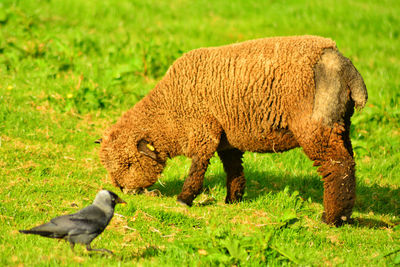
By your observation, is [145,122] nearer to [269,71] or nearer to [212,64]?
[212,64]

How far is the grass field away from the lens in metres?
5.01

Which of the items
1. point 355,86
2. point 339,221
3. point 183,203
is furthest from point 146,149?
point 355,86

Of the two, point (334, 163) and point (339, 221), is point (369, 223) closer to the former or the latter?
point (339, 221)

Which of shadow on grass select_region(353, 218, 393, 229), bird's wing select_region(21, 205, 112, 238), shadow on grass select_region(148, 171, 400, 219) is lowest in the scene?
shadow on grass select_region(148, 171, 400, 219)

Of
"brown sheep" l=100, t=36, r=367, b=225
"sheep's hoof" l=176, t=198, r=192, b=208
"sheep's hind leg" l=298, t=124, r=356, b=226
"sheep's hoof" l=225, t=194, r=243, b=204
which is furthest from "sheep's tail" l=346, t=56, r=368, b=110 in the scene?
"sheep's hoof" l=176, t=198, r=192, b=208

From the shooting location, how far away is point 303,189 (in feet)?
24.9

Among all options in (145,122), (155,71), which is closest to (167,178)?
(145,122)

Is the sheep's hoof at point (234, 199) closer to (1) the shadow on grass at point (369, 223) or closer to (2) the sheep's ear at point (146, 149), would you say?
(2) the sheep's ear at point (146, 149)

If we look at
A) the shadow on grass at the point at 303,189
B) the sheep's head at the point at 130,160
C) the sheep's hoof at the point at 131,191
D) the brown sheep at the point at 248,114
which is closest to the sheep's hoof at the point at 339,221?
the brown sheep at the point at 248,114

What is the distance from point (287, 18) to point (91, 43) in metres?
5.51

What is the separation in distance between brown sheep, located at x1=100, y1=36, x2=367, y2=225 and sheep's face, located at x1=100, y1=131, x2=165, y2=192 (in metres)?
0.01

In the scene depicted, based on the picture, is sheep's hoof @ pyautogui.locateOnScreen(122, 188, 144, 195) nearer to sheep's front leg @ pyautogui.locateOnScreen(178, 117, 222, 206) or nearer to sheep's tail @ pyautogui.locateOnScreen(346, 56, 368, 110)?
sheep's front leg @ pyautogui.locateOnScreen(178, 117, 222, 206)

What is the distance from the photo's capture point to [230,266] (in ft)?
15.3

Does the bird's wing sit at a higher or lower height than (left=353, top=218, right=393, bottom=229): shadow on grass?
higher
